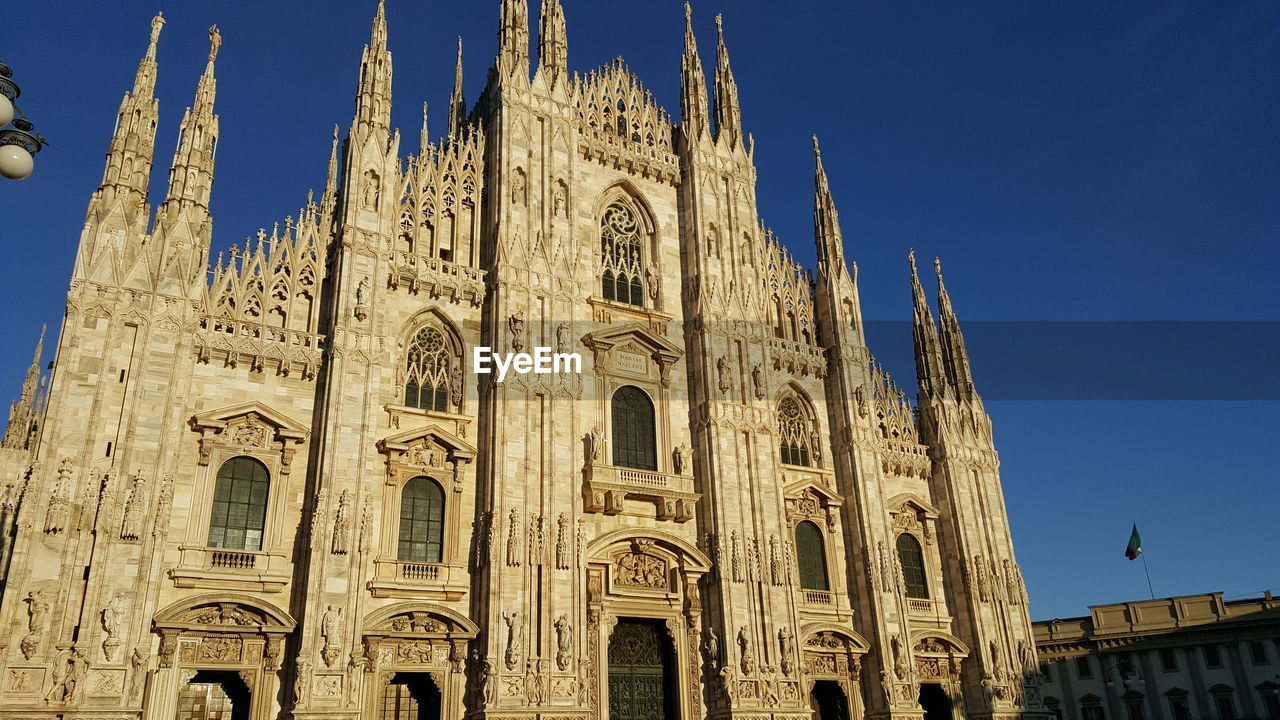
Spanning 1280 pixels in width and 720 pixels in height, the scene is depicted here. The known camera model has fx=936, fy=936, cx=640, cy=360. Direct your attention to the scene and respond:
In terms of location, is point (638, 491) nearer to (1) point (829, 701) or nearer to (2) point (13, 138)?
(1) point (829, 701)

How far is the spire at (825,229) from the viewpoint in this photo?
34031 mm

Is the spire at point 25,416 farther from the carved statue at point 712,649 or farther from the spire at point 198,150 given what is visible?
the carved statue at point 712,649

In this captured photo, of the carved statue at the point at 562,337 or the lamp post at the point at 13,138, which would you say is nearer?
the lamp post at the point at 13,138

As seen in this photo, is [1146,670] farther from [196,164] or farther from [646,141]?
[196,164]

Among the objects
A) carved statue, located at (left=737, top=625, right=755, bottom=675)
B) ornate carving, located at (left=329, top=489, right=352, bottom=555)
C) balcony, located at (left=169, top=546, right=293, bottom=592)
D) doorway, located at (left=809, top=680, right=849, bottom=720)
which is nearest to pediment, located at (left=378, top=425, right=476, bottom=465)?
ornate carving, located at (left=329, top=489, right=352, bottom=555)

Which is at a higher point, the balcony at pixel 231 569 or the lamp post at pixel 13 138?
the lamp post at pixel 13 138

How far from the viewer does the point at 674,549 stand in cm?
2620

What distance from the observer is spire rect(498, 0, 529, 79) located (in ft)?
98.3

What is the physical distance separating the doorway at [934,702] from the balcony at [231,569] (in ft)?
64.6

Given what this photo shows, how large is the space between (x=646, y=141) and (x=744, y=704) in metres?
18.8

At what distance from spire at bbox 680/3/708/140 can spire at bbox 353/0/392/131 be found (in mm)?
10877

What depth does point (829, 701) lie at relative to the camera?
2858cm

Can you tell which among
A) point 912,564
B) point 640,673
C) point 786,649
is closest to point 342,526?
point 640,673

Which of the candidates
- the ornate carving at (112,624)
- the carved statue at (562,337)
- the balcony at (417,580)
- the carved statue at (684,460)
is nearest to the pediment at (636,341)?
the carved statue at (562,337)
